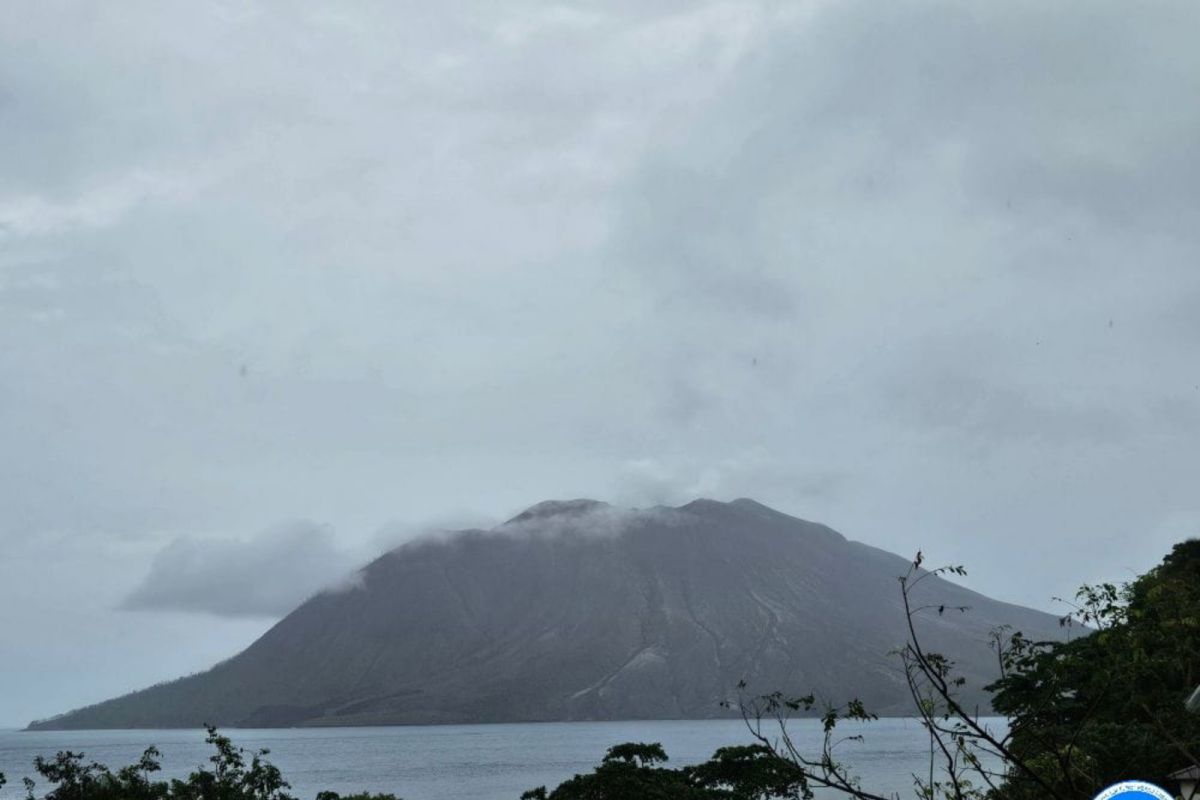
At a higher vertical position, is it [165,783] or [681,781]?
[165,783]

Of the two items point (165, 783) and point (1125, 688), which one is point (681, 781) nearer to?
point (1125, 688)

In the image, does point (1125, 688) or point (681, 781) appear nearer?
point (1125, 688)

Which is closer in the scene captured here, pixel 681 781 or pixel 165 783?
pixel 681 781

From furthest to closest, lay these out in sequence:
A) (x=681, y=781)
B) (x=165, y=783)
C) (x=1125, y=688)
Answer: (x=165, y=783) → (x=681, y=781) → (x=1125, y=688)

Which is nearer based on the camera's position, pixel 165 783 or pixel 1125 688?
pixel 1125 688

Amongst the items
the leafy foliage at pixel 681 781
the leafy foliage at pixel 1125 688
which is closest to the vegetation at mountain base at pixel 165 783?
the leafy foliage at pixel 681 781

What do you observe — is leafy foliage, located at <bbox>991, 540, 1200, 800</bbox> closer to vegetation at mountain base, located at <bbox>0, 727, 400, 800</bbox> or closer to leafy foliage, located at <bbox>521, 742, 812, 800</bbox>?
leafy foliage, located at <bbox>521, 742, 812, 800</bbox>

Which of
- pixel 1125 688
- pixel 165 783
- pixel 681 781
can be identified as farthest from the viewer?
pixel 165 783

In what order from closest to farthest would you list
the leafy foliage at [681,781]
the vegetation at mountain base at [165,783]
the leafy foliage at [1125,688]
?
1. the leafy foliage at [1125,688]
2. the leafy foliage at [681,781]
3. the vegetation at mountain base at [165,783]

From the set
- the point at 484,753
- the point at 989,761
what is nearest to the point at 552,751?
the point at 484,753

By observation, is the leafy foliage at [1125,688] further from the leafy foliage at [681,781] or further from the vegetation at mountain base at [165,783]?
the vegetation at mountain base at [165,783]

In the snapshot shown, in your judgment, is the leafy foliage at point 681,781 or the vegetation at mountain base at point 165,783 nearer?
the leafy foliage at point 681,781

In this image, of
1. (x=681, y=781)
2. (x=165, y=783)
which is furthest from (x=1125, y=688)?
(x=165, y=783)

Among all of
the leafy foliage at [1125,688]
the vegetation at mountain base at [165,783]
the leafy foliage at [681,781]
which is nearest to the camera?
the leafy foliage at [1125,688]
